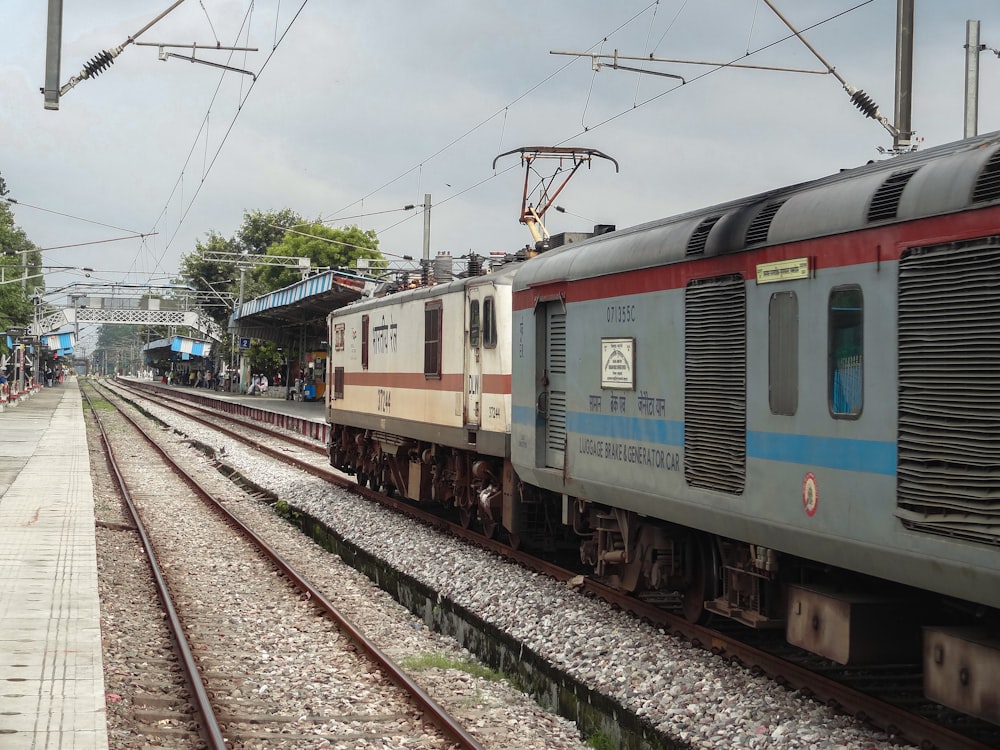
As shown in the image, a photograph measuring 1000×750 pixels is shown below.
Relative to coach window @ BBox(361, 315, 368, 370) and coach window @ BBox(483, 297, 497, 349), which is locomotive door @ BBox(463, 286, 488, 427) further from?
coach window @ BBox(361, 315, 368, 370)

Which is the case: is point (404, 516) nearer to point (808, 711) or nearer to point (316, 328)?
point (808, 711)

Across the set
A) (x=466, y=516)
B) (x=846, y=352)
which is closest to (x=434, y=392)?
(x=466, y=516)

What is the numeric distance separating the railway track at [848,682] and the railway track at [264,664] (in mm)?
2051

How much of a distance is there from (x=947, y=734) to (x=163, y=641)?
6.95 m

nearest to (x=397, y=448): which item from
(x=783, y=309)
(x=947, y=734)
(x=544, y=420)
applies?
(x=544, y=420)

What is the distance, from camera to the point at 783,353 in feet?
22.9

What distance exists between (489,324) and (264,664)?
17.7 feet

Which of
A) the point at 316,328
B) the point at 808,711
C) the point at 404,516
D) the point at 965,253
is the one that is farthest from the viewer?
the point at 316,328

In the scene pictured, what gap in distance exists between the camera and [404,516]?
56.9ft

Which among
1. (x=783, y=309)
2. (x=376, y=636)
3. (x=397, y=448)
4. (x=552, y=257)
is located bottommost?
(x=376, y=636)

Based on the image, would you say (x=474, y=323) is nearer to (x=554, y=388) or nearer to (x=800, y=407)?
(x=554, y=388)

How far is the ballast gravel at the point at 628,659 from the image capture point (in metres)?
6.74

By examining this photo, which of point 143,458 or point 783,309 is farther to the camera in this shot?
point 143,458

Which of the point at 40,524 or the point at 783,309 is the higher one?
the point at 783,309
